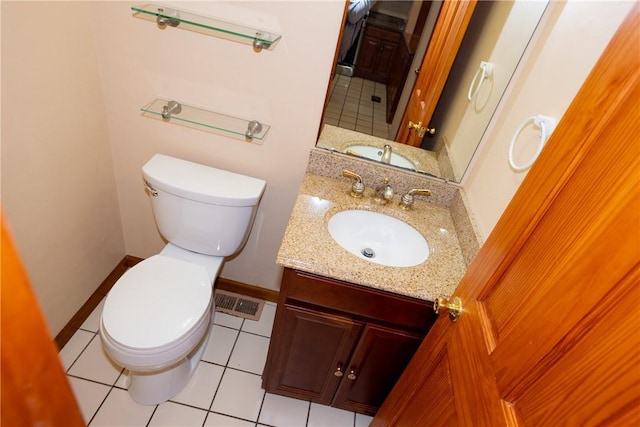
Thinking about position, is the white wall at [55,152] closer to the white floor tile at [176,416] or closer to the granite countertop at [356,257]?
the white floor tile at [176,416]

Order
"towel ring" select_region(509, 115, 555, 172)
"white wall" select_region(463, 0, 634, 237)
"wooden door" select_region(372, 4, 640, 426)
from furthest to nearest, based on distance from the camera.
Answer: "towel ring" select_region(509, 115, 555, 172) < "white wall" select_region(463, 0, 634, 237) < "wooden door" select_region(372, 4, 640, 426)

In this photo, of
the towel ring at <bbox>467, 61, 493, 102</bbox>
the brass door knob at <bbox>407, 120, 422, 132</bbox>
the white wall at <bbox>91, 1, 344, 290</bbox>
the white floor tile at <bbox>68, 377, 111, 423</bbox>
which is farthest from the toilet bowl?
the towel ring at <bbox>467, 61, 493, 102</bbox>

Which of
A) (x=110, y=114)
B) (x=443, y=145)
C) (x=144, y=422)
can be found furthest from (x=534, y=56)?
(x=144, y=422)

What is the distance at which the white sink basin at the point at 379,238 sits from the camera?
1.36m

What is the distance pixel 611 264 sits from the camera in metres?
0.50

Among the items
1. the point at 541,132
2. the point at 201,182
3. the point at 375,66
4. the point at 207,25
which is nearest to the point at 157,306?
the point at 201,182

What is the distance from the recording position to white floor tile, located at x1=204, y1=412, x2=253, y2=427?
1.48 meters

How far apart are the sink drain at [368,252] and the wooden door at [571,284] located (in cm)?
56

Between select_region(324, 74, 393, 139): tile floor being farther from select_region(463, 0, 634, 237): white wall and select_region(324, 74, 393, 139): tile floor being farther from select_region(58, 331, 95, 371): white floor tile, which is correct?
select_region(58, 331, 95, 371): white floor tile

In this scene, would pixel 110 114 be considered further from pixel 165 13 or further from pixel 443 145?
pixel 443 145

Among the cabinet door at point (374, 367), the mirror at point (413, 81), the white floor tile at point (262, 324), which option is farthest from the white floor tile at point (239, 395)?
the mirror at point (413, 81)

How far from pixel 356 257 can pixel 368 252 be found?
0.22 meters

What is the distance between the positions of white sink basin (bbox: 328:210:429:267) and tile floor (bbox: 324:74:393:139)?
360 mm

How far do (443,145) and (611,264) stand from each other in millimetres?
1090
